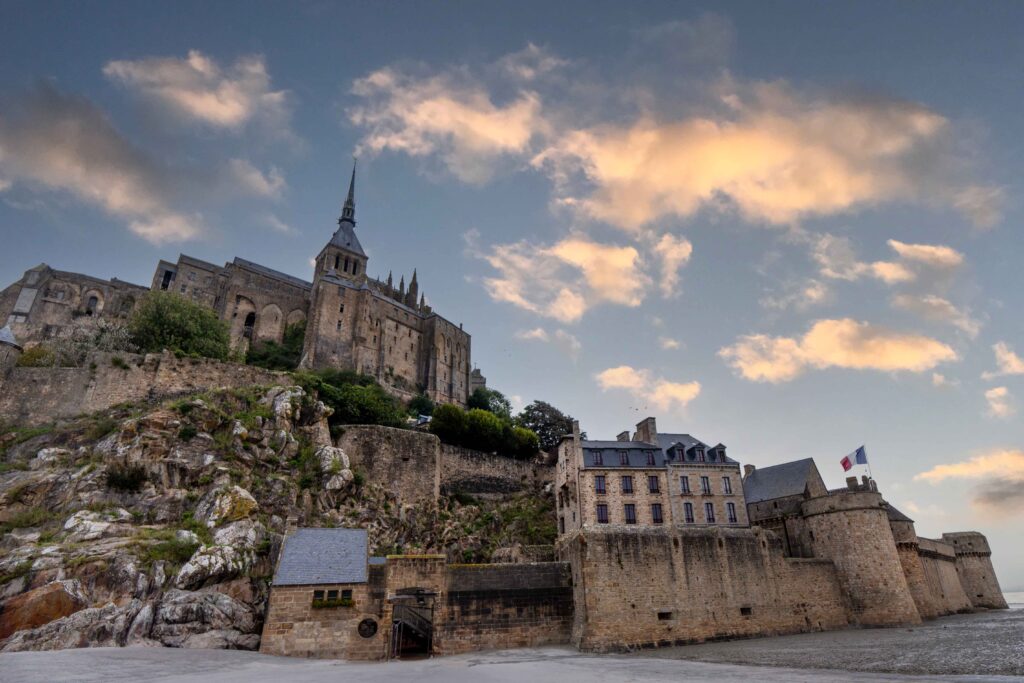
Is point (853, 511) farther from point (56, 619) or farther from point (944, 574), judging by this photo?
point (56, 619)

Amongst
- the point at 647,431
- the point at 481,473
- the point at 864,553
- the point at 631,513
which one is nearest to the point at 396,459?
the point at 481,473

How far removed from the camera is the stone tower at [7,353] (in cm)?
3209

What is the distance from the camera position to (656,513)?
31.6 m

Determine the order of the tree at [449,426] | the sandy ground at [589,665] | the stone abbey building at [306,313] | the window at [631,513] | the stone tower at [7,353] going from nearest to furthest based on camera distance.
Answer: the sandy ground at [589,665]
the window at [631,513]
the stone tower at [7,353]
the tree at [449,426]
the stone abbey building at [306,313]

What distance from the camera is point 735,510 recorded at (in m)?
32.6

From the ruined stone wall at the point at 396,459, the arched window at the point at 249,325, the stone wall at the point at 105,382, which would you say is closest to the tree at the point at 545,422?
the ruined stone wall at the point at 396,459

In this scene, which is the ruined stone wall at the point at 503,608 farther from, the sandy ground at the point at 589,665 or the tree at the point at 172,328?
the tree at the point at 172,328

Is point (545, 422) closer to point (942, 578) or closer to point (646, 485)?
point (646, 485)

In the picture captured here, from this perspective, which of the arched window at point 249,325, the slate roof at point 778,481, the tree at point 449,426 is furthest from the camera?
the arched window at point 249,325

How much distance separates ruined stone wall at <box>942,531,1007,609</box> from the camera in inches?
1817

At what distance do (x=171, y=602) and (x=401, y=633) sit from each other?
864cm

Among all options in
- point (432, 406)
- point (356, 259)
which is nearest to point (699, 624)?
point (432, 406)

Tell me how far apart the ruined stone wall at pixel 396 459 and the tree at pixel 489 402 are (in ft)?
104

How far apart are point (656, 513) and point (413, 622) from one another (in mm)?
15165
